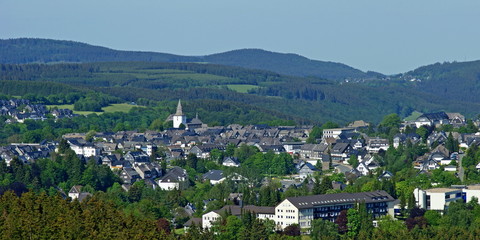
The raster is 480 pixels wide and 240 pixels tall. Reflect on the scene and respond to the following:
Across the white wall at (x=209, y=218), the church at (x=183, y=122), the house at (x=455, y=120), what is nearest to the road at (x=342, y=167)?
the white wall at (x=209, y=218)

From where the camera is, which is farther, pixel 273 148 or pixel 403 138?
pixel 273 148

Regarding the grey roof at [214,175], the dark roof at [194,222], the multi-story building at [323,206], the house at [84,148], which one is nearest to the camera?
the dark roof at [194,222]

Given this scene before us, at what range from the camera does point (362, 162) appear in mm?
72625

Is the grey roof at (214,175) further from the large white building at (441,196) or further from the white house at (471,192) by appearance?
the white house at (471,192)

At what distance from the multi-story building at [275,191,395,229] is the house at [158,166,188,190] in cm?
1250

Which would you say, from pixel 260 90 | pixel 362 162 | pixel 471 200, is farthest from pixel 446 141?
pixel 260 90

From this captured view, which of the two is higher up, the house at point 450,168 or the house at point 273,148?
the house at point 450,168

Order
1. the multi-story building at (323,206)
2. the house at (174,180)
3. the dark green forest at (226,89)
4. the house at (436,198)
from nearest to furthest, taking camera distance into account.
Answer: the multi-story building at (323,206), the house at (436,198), the house at (174,180), the dark green forest at (226,89)

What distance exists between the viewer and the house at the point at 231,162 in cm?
7544

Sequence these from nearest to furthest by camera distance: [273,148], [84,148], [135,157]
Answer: [135,157], [84,148], [273,148]

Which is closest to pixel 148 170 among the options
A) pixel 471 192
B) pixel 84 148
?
pixel 84 148

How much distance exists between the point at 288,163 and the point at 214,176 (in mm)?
6657

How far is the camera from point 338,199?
55.7m

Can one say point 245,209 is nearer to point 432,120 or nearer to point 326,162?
point 326,162
